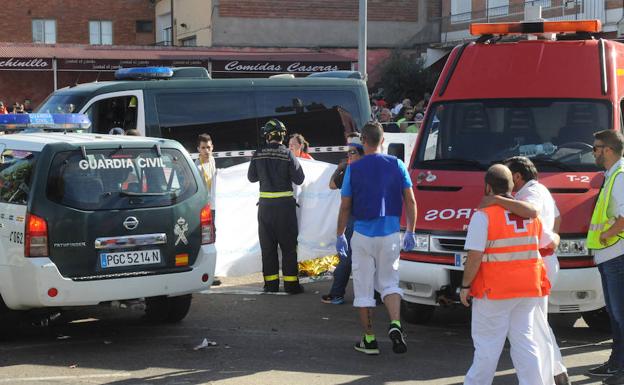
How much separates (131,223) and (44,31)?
3635cm

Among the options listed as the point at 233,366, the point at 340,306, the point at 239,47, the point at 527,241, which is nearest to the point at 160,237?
the point at 233,366

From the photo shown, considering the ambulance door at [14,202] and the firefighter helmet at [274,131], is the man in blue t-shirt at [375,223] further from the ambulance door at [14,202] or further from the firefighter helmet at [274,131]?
the firefighter helmet at [274,131]

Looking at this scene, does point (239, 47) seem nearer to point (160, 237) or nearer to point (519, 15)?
point (519, 15)

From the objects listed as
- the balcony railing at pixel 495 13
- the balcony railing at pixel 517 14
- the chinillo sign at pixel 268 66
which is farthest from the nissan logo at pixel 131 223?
the chinillo sign at pixel 268 66

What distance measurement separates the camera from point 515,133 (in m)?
8.78

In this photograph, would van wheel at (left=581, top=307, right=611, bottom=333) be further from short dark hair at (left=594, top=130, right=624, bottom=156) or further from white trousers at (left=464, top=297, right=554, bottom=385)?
white trousers at (left=464, top=297, right=554, bottom=385)

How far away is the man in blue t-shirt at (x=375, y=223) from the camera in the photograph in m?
7.69

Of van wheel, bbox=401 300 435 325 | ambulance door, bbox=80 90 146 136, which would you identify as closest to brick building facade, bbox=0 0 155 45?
ambulance door, bbox=80 90 146 136


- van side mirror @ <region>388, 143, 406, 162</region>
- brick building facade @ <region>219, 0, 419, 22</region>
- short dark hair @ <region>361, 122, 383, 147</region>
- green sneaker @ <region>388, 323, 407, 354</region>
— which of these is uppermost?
brick building facade @ <region>219, 0, 419, 22</region>

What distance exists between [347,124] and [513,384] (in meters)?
8.36

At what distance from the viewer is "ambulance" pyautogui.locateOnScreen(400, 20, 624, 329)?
25.7 feet

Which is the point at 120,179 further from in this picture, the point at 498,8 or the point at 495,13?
the point at 495,13

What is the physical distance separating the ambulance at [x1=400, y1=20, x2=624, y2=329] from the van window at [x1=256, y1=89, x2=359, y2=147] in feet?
17.6

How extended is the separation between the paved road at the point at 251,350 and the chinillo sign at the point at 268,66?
22603mm
